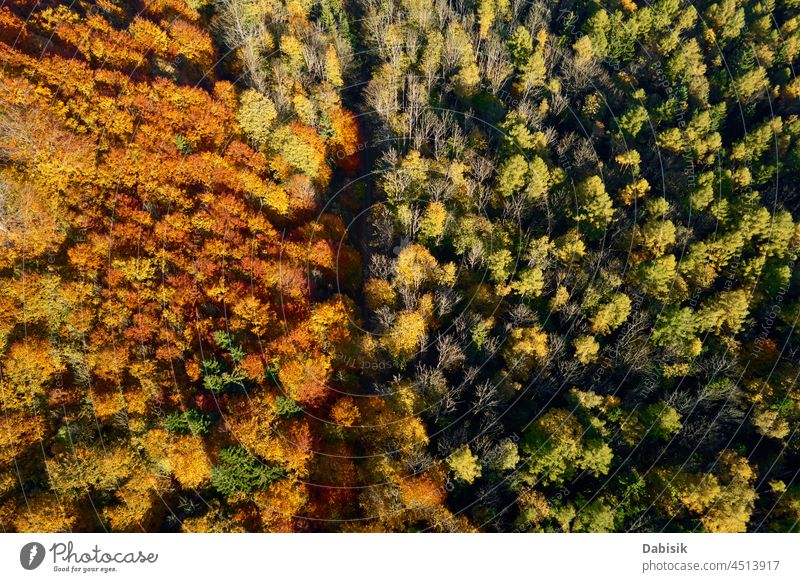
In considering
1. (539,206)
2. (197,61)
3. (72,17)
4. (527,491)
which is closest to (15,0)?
(72,17)

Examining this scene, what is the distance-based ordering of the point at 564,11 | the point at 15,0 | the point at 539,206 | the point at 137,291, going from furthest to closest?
1. the point at 564,11
2. the point at 539,206
3. the point at 15,0
4. the point at 137,291

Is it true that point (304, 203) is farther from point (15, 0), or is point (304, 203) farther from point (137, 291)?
point (15, 0)
